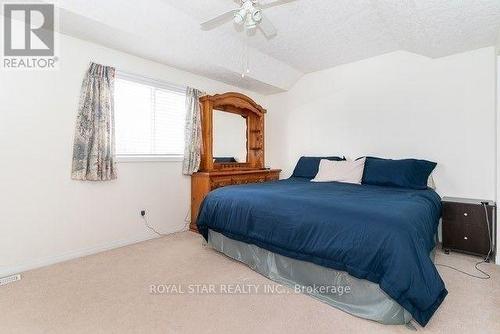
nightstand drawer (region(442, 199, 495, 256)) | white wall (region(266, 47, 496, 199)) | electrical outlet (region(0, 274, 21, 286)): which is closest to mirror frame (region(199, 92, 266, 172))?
white wall (region(266, 47, 496, 199))

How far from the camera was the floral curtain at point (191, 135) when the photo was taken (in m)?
3.58

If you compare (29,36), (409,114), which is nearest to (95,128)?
(29,36)

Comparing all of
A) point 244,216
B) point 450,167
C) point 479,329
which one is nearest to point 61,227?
point 244,216

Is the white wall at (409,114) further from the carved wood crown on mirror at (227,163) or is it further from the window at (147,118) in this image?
the window at (147,118)

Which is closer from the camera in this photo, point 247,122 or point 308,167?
point 308,167

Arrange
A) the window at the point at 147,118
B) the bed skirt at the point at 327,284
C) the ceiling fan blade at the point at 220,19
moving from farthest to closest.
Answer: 1. the window at the point at 147,118
2. the ceiling fan blade at the point at 220,19
3. the bed skirt at the point at 327,284

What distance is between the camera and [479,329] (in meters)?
1.56

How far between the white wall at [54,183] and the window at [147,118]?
0.55 ft

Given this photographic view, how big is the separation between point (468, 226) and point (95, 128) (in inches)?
157

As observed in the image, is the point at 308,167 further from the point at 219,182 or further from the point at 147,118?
the point at 147,118

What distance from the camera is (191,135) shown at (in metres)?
3.59

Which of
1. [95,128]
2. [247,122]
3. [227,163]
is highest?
[247,122]

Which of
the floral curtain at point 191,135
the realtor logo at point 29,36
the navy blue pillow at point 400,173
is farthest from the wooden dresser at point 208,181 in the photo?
the realtor logo at point 29,36

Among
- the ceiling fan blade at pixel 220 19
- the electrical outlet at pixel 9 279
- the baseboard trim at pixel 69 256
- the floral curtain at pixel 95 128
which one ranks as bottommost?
the electrical outlet at pixel 9 279
